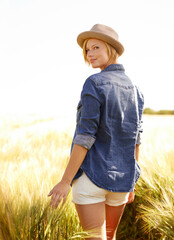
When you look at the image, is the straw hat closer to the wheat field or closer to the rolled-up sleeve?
the rolled-up sleeve

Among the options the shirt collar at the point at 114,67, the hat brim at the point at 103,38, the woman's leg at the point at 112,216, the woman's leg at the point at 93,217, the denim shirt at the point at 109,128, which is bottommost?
the woman's leg at the point at 112,216

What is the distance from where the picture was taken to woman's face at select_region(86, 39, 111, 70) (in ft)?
4.90

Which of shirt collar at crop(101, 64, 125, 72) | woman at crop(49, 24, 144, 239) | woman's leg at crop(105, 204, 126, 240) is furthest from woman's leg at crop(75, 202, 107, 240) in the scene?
shirt collar at crop(101, 64, 125, 72)

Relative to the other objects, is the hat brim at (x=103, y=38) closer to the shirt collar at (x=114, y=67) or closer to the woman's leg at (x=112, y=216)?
the shirt collar at (x=114, y=67)

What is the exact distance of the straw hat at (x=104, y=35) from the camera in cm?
148

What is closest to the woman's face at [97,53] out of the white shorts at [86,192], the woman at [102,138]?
the woman at [102,138]

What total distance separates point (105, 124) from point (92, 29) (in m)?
0.56

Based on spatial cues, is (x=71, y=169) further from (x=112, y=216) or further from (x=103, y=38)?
(x=103, y=38)

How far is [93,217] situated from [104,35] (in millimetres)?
969

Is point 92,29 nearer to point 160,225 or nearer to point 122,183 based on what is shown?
point 122,183

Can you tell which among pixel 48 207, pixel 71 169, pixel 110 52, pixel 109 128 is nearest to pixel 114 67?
pixel 110 52

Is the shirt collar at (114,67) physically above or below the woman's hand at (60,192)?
above

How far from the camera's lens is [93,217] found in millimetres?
1382

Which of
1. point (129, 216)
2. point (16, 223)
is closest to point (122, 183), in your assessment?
point (16, 223)
